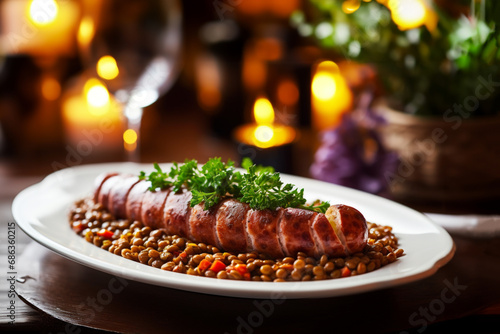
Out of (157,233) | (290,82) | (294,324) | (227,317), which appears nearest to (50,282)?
(157,233)

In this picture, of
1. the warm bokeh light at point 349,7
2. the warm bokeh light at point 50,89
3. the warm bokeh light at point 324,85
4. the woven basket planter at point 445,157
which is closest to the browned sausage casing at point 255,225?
the woven basket planter at point 445,157

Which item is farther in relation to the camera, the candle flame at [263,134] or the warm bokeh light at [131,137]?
the candle flame at [263,134]

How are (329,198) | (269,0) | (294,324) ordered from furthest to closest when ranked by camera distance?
(269,0)
(329,198)
(294,324)

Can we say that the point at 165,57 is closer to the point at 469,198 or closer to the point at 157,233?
the point at 157,233

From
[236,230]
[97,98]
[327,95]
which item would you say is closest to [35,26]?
[97,98]

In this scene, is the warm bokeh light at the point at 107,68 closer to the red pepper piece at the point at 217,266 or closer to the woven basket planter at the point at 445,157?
the red pepper piece at the point at 217,266

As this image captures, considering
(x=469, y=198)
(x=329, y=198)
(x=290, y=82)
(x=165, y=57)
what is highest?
(x=165, y=57)

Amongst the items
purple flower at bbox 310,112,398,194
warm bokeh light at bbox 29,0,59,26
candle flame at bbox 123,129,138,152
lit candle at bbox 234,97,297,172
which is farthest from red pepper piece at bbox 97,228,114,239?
warm bokeh light at bbox 29,0,59,26
